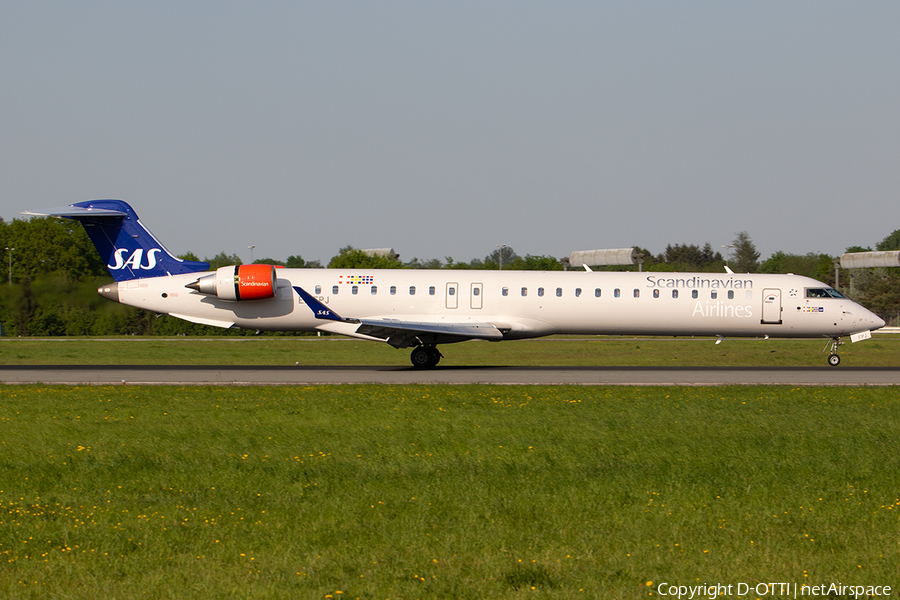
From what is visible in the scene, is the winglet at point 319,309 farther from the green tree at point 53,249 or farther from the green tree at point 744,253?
the green tree at point 744,253

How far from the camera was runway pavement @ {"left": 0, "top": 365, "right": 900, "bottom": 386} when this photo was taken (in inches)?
837

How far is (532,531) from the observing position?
779cm

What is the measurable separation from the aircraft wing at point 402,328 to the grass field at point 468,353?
14.7ft

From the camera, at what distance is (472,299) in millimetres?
26125

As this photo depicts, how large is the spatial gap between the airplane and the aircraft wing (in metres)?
0.18

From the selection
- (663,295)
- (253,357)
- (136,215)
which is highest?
(136,215)

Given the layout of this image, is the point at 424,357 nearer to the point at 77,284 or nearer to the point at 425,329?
the point at 425,329

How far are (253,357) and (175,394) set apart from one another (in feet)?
56.2

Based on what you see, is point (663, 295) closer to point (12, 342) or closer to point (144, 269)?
point (144, 269)

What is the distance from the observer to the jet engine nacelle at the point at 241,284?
2552 cm

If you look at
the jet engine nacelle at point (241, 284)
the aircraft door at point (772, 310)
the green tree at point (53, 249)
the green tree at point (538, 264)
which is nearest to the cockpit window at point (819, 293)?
the aircraft door at point (772, 310)

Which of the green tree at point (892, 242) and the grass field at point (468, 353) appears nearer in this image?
the grass field at point (468, 353)

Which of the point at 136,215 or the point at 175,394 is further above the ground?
the point at 136,215

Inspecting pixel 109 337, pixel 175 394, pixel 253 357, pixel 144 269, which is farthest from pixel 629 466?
pixel 109 337
